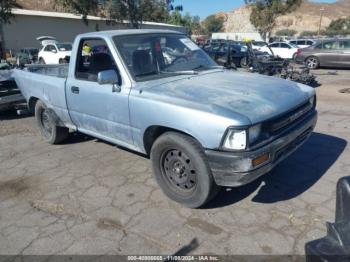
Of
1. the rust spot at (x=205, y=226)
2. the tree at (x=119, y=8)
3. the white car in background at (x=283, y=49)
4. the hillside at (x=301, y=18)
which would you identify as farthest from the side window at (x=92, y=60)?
the hillside at (x=301, y=18)

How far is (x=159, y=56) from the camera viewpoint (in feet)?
14.4

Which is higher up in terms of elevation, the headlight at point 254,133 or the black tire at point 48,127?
the headlight at point 254,133

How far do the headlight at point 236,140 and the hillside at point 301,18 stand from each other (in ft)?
339

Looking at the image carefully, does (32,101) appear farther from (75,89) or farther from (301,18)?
(301,18)

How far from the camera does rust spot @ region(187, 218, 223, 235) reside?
3.32 meters

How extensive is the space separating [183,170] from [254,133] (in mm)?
906

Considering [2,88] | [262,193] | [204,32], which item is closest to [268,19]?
[2,88]

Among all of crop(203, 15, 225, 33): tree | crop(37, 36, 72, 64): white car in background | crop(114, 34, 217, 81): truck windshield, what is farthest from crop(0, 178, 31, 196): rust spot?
crop(203, 15, 225, 33): tree

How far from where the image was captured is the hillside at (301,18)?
4235 inches

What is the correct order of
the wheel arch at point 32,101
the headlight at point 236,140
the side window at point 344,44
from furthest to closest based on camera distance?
the side window at point 344,44, the wheel arch at point 32,101, the headlight at point 236,140

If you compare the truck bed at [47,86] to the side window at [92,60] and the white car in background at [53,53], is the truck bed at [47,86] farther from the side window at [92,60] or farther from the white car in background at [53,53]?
the white car in background at [53,53]

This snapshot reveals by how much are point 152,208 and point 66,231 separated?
0.92 meters

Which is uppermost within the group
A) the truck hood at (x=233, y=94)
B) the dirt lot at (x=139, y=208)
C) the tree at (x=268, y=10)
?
the tree at (x=268, y=10)

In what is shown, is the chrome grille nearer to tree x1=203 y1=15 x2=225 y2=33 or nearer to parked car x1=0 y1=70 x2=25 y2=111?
parked car x1=0 y1=70 x2=25 y2=111
